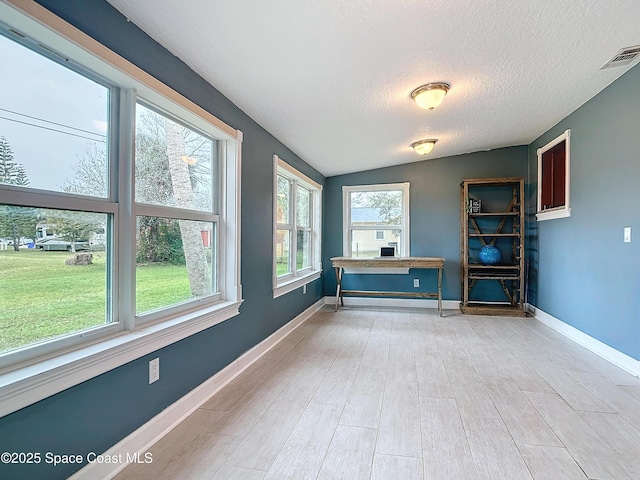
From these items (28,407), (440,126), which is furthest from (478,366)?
(28,407)

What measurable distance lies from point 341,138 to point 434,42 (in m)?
1.68

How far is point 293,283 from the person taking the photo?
12.6ft

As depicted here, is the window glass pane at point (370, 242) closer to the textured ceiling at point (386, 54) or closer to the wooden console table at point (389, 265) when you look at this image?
the wooden console table at point (389, 265)

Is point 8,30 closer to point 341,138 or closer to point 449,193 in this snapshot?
point 341,138

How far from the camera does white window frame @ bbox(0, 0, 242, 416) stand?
3.78 ft

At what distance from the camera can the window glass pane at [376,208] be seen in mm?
5223

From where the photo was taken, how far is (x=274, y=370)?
2609mm

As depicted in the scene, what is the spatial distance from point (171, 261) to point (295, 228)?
2.20 meters

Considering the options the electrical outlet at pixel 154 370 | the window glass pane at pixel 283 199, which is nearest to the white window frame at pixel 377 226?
the window glass pane at pixel 283 199

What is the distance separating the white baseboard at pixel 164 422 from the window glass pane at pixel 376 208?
3.02 meters

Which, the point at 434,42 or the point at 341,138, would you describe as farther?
the point at 341,138

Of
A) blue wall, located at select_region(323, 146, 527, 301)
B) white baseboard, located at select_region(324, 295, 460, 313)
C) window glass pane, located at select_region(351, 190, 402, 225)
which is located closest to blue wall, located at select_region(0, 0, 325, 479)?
white baseboard, located at select_region(324, 295, 460, 313)

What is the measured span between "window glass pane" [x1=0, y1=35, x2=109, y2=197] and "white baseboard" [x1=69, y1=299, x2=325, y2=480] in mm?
1203

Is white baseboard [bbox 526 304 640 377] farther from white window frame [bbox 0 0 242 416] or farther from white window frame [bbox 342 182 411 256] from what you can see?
white window frame [bbox 0 0 242 416]
